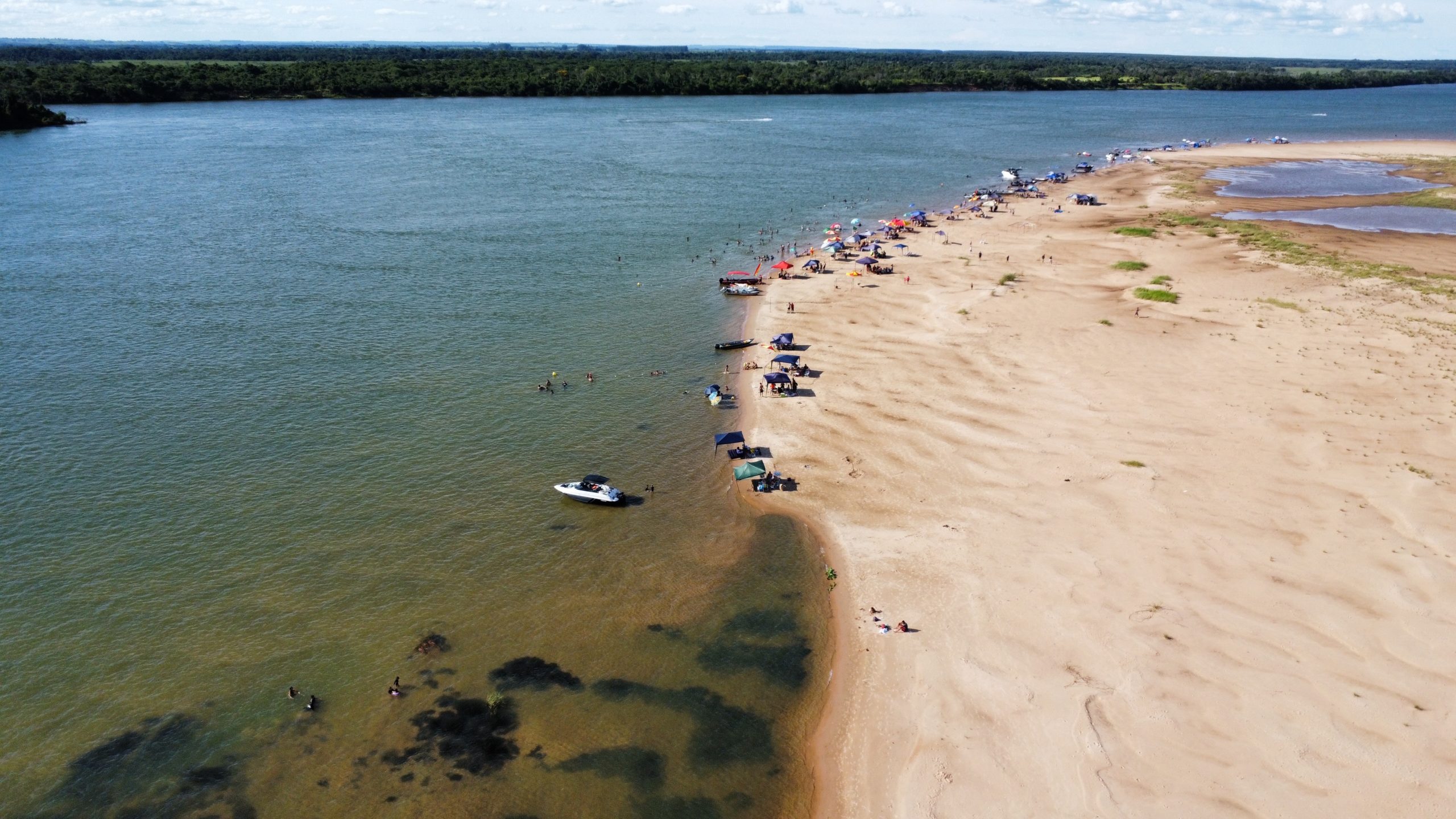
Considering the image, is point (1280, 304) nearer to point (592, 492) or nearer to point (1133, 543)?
point (1133, 543)

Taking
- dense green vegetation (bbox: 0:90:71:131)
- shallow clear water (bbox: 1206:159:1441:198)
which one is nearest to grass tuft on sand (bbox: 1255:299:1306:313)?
shallow clear water (bbox: 1206:159:1441:198)

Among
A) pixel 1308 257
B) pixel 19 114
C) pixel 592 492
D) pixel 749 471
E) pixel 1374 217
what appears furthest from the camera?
pixel 19 114

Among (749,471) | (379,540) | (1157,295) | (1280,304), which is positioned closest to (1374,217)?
(1280,304)

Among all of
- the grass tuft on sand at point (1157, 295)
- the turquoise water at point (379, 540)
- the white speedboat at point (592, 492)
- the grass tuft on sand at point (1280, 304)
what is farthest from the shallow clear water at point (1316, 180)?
the white speedboat at point (592, 492)

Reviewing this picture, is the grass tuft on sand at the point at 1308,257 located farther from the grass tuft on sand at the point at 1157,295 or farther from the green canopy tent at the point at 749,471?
the green canopy tent at the point at 749,471

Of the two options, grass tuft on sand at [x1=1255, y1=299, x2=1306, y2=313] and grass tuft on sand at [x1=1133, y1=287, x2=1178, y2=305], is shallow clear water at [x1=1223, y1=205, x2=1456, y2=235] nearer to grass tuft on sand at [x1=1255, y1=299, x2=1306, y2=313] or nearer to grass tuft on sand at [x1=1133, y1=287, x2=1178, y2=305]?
grass tuft on sand at [x1=1255, y1=299, x2=1306, y2=313]

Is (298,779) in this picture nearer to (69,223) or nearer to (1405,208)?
(69,223)
